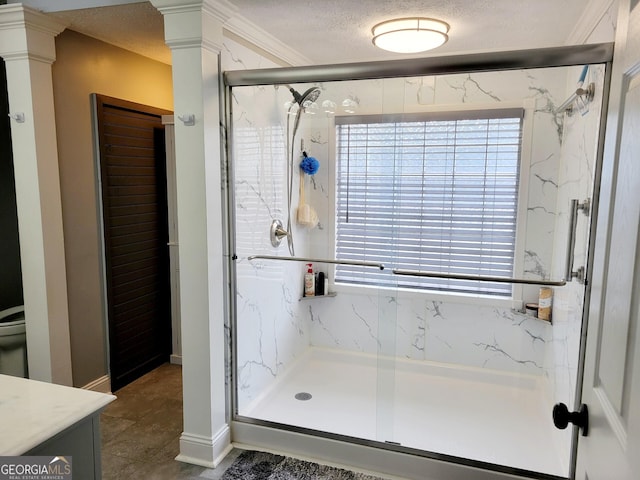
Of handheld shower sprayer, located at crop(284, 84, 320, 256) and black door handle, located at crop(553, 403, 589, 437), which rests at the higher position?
handheld shower sprayer, located at crop(284, 84, 320, 256)

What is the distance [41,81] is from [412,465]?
279 cm

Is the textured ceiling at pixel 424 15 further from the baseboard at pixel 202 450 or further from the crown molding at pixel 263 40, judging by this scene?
the baseboard at pixel 202 450

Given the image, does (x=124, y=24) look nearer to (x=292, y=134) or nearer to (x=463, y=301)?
(x=292, y=134)

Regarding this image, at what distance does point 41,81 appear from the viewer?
96.8 inches

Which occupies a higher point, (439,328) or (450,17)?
(450,17)

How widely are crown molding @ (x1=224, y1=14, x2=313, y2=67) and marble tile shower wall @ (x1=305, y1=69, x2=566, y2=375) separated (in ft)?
1.26

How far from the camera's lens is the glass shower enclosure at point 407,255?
100 inches

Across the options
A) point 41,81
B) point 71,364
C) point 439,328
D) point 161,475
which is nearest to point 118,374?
point 71,364

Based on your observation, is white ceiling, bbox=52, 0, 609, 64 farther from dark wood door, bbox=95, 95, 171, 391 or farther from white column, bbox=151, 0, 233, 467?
dark wood door, bbox=95, 95, 171, 391

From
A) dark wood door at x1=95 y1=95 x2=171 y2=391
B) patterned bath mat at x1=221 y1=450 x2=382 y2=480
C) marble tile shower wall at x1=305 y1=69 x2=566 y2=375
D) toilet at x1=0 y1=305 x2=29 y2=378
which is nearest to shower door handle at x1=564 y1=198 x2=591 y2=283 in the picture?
marble tile shower wall at x1=305 y1=69 x2=566 y2=375

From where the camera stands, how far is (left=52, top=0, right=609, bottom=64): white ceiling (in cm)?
221

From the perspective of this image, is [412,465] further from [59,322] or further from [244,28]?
[244,28]

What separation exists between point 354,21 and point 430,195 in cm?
124

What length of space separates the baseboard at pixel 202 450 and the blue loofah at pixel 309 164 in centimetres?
172
